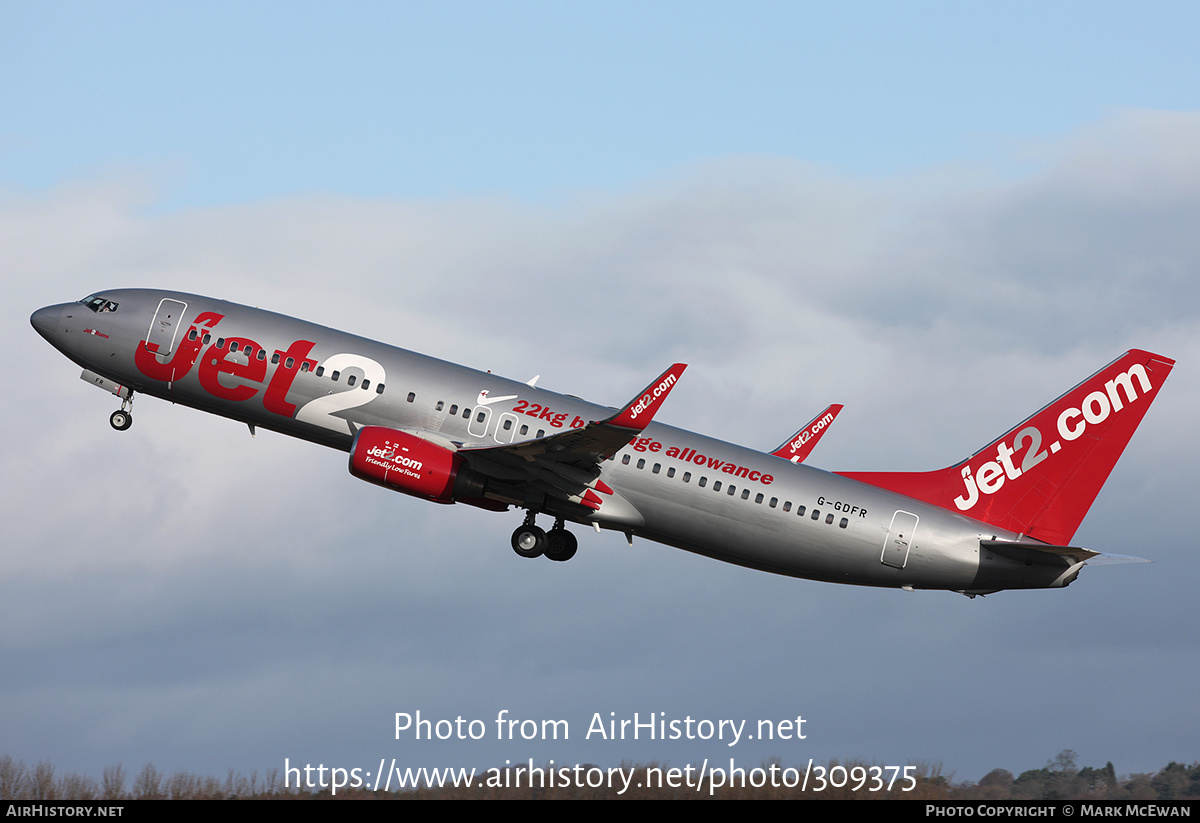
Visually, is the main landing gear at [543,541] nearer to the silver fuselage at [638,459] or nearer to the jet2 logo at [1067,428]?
the silver fuselage at [638,459]

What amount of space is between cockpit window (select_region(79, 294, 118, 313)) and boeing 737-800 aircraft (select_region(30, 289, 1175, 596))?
10.1 inches

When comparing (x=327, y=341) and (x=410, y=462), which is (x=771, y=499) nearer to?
(x=410, y=462)

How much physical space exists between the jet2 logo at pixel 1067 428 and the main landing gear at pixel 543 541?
13.8m

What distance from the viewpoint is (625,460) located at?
143 ft

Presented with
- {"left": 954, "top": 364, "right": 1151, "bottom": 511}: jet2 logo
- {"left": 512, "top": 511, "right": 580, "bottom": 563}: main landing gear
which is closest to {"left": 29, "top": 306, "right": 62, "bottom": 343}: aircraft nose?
{"left": 512, "top": 511, "right": 580, "bottom": 563}: main landing gear

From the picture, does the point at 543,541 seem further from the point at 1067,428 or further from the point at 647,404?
the point at 1067,428

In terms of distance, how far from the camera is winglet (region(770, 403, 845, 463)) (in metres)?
48.6

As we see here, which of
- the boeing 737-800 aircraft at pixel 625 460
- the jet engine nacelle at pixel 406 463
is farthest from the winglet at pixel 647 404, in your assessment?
the jet engine nacelle at pixel 406 463

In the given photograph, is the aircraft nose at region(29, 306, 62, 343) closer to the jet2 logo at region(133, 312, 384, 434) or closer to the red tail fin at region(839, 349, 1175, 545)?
the jet2 logo at region(133, 312, 384, 434)

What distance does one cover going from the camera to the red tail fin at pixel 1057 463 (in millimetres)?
44781

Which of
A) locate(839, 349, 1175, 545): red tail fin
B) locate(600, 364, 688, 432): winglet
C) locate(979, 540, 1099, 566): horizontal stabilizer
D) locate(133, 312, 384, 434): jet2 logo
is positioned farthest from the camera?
locate(839, 349, 1175, 545): red tail fin

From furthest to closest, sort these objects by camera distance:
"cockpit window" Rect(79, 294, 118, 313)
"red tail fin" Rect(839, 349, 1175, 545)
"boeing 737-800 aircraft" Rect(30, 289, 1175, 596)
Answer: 1. "cockpit window" Rect(79, 294, 118, 313)
2. "red tail fin" Rect(839, 349, 1175, 545)
3. "boeing 737-800 aircraft" Rect(30, 289, 1175, 596)
